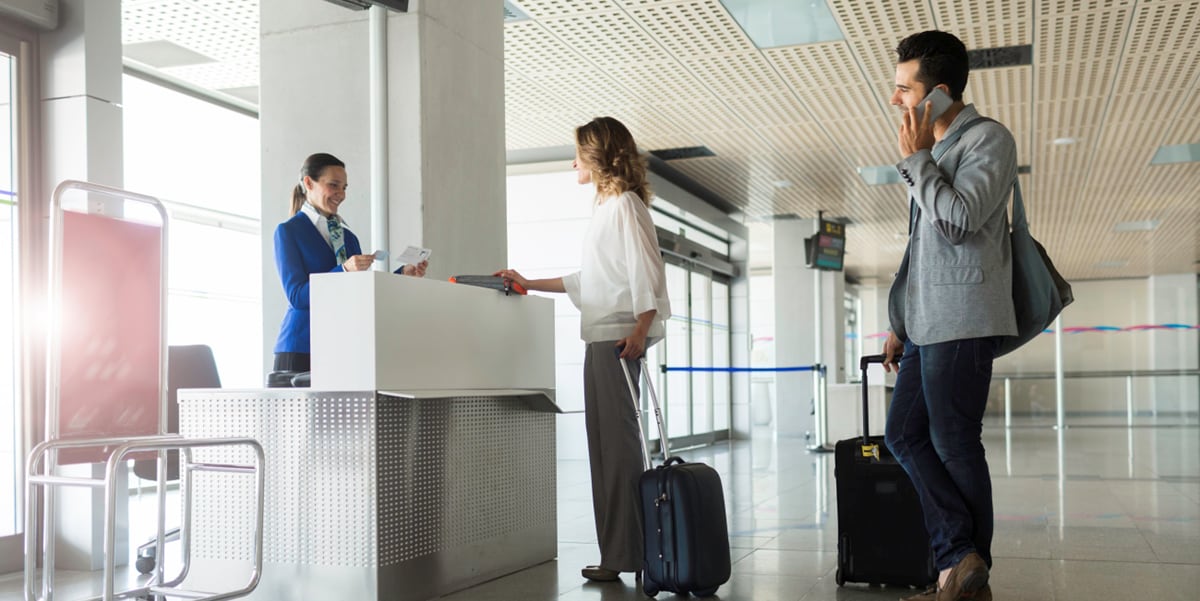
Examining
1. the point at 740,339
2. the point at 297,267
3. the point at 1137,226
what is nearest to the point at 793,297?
the point at 740,339

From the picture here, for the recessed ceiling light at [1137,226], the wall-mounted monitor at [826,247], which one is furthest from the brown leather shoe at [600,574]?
the recessed ceiling light at [1137,226]

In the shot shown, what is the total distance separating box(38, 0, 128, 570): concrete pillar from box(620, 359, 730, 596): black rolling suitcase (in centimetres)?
241

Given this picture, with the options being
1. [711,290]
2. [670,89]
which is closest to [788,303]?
[711,290]

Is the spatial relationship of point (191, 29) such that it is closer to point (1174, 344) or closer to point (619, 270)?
point (619, 270)

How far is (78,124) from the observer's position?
442 cm

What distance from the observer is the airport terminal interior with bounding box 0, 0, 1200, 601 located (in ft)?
10.5

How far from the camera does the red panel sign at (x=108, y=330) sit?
2688 millimetres

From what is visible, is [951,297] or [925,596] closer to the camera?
[951,297]

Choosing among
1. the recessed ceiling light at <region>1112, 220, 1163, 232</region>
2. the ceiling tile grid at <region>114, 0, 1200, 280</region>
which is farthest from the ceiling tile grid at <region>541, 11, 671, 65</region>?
the recessed ceiling light at <region>1112, 220, 1163, 232</region>

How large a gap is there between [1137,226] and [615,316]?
45.1ft

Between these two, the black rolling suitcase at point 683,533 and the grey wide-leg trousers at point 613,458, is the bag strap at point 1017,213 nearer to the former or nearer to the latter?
the black rolling suitcase at point 683,533

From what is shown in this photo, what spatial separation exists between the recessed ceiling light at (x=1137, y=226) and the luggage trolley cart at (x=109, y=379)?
14533 mm

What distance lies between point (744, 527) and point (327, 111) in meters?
2.73

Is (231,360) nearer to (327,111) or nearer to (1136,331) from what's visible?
(327,111)
